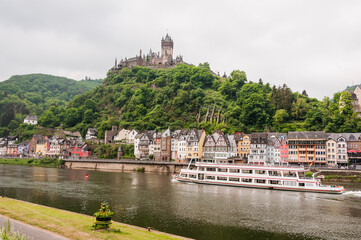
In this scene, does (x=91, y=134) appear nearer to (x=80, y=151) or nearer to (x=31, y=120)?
(x=80, y=151)

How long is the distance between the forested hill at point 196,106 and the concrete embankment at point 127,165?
25131mm

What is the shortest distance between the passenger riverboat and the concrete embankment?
20148mm

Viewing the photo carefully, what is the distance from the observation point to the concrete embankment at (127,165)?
83562mm

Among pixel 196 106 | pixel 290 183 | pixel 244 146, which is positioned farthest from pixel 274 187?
pixel 196 106

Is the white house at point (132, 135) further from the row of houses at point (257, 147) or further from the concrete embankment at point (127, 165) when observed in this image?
the concrete embankment at point (127, 165)

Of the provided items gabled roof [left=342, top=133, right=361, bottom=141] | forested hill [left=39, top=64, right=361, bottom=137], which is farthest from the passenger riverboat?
forested hill [left=39, top=64, right=361, bottom=137]

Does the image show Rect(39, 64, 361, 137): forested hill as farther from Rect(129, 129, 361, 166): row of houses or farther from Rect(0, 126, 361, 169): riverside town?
Rect(129, 129, 361, 166): row of houses

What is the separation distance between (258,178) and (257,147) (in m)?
30.8

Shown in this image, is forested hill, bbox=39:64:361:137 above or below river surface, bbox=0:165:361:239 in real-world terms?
above

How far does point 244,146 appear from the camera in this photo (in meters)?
87.6

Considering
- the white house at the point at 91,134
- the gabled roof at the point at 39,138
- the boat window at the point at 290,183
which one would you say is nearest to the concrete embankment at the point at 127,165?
the white house at the point at 91,134

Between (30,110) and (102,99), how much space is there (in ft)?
185

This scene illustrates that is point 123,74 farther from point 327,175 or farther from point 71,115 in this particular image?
point 327,175

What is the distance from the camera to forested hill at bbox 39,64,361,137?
317 feet
